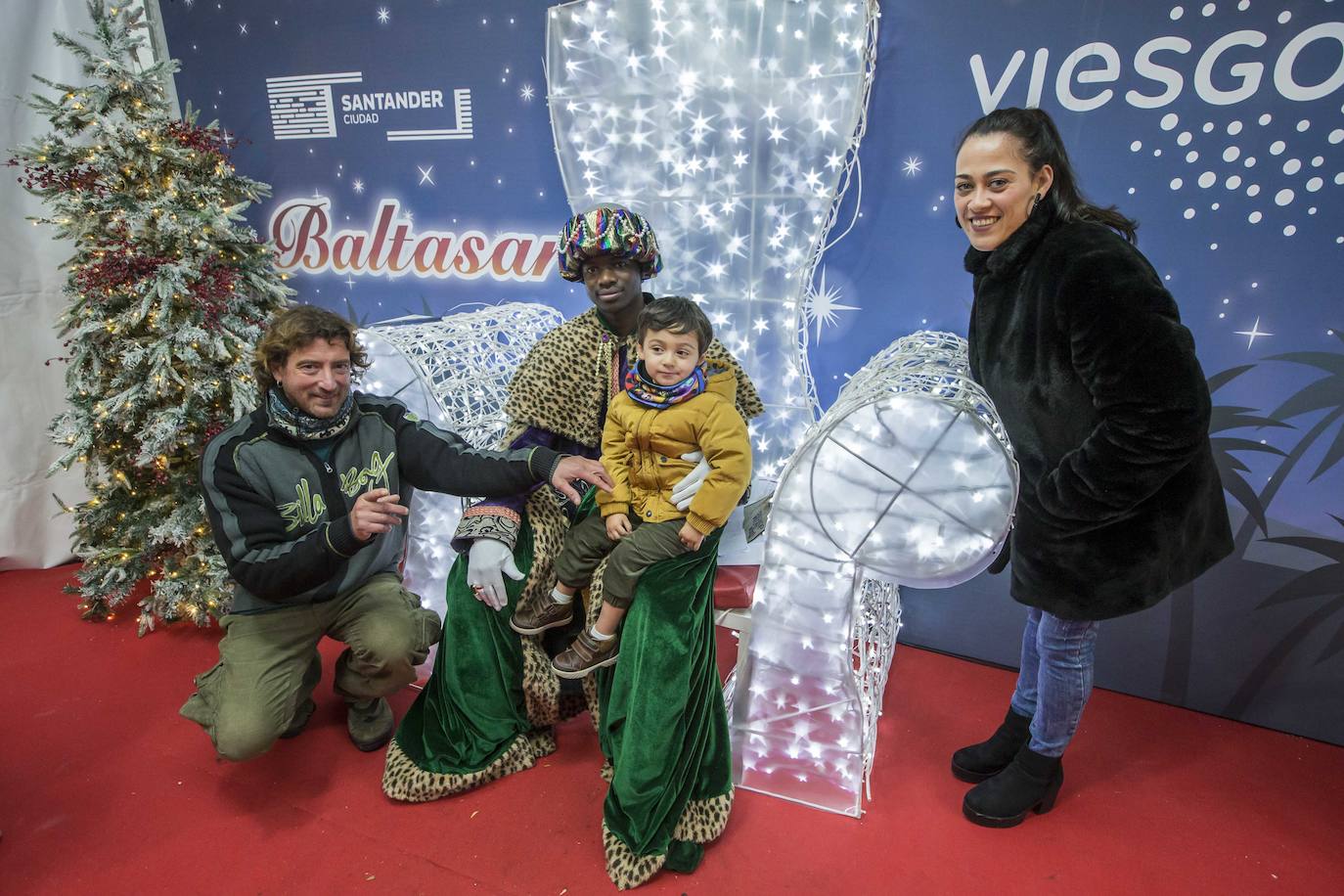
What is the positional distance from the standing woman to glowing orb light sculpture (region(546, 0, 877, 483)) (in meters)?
0.79

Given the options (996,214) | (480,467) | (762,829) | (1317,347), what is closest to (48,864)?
(480,467)

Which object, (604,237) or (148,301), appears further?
(148,301)

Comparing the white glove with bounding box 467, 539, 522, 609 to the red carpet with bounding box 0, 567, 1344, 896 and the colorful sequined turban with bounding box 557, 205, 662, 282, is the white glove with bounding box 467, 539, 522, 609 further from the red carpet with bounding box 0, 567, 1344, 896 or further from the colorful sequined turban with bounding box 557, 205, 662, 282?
the colorful sequined turban with bounding box 557, 205, 662, 282

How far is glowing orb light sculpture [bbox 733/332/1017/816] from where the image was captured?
1828 millimetres

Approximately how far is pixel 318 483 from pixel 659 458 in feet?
3.31

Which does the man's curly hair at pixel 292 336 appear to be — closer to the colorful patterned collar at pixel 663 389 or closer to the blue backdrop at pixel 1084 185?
the colorful patterned collar at pixel 663 389

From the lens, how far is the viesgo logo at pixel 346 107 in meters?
3.13

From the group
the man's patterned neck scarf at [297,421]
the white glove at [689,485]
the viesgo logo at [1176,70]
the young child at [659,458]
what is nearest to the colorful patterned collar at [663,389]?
the young child at [659,458]

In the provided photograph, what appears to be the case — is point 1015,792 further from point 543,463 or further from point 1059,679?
point 543,463

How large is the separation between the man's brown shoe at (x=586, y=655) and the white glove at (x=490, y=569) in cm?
25

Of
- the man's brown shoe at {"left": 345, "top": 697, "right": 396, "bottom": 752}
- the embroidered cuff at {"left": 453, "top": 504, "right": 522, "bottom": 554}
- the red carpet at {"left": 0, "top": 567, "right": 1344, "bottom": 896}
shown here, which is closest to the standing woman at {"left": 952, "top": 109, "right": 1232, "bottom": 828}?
the red carpet at {"left": 0, "top": 567, "right": 1344, "bottom": 896}

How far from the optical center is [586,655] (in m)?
2.03

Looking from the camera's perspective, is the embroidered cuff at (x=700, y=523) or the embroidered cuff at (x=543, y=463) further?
the embroidered cuff at (x=543, y=463)

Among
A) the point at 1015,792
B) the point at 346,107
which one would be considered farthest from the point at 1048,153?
the point at 346,107
